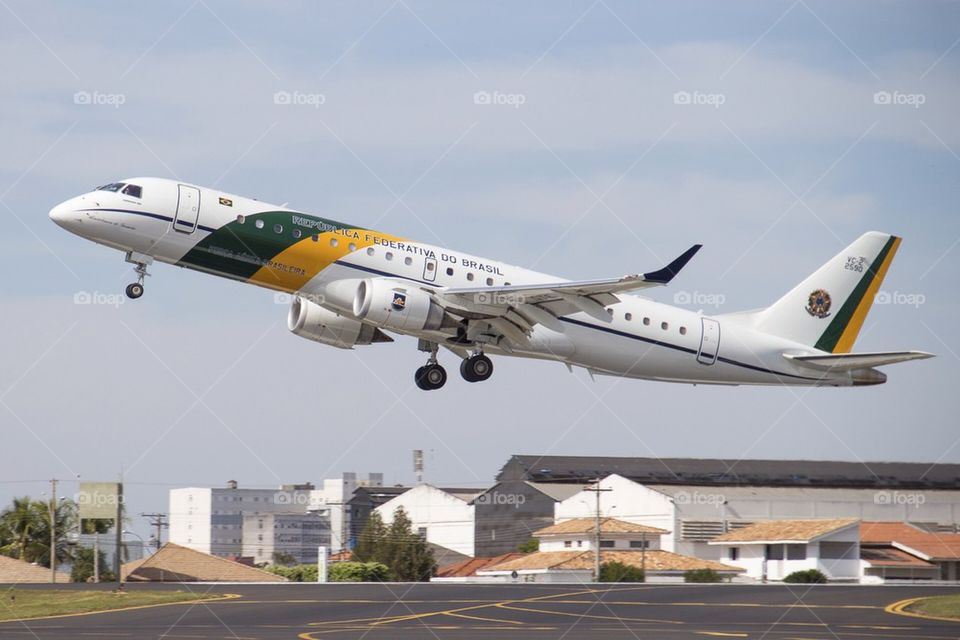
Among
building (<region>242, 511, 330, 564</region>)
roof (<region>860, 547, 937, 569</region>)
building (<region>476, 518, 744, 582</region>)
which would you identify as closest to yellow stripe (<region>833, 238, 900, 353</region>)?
building (<region>476, 518, 744, 582</region>)

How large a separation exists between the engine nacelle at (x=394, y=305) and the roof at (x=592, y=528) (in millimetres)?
28765

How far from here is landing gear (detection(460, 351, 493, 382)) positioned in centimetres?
4650

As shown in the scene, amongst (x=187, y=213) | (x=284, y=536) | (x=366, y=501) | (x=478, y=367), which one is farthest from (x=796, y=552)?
(x=284, y=536)

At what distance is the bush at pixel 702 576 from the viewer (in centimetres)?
6338

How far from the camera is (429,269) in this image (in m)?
44.4

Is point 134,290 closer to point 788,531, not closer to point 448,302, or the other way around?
point 448,302

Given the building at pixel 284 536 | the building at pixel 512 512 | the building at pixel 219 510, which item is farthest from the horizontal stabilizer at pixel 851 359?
the building at pixel 219 510

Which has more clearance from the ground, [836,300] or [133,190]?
[133,190]

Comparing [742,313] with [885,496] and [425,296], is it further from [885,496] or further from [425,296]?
[885,496]

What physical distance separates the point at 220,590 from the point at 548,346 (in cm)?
1487

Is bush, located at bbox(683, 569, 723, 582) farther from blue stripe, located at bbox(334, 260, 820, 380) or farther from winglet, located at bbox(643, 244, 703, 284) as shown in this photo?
winglet, located at bbox(643, 244, 703, 284)

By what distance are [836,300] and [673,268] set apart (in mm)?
16997

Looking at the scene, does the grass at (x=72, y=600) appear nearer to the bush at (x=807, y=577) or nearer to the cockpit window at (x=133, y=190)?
the cockpit window at (x=133, y=190)

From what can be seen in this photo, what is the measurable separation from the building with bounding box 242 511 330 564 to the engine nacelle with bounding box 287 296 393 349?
108ft
